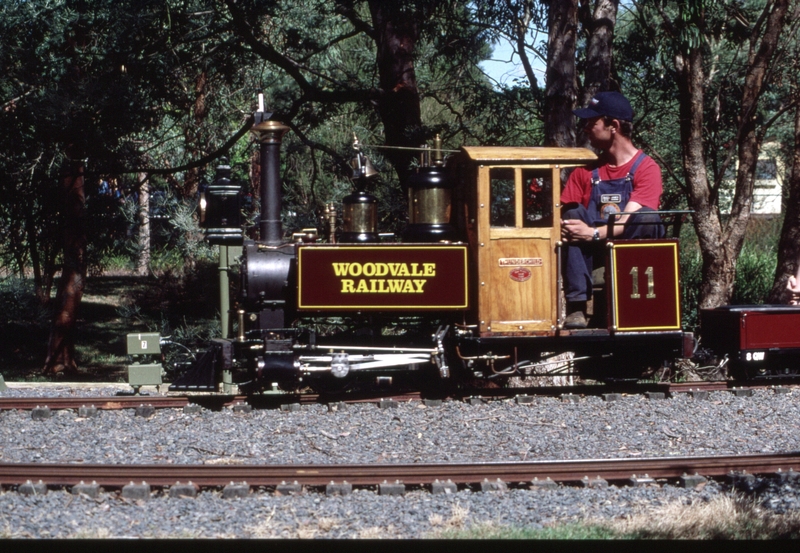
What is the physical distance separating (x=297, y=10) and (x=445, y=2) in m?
3.46

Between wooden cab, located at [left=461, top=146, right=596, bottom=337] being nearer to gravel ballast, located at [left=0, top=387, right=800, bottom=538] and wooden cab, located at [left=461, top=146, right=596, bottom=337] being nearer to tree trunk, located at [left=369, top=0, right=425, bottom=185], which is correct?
gravel ballast, located at [left=0, top=387, right=800, bottom=538]

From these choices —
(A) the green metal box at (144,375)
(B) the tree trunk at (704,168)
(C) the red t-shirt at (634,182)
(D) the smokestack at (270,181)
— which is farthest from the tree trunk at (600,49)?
(A) the green metal box at (144,375)

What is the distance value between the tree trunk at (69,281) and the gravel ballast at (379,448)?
17.4 ft

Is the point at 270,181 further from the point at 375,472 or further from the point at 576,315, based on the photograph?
the point at 375,472

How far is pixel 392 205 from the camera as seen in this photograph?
11547 millimetres

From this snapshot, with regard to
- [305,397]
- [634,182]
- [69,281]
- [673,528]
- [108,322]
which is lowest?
[673,528]

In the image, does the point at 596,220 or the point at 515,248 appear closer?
the point at 515,248

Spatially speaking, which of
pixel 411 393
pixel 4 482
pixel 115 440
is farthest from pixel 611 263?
pixel 4 482

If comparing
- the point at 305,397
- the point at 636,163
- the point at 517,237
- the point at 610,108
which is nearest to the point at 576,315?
the point at 517,237

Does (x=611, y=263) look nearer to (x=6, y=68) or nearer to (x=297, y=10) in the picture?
(x=297, y=10)

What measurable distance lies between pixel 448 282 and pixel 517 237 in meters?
0.73

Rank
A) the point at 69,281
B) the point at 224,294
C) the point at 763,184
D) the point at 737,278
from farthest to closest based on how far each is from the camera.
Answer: the point at 763,184
the point at 69,281
the point at 737,278
the point at 224,294

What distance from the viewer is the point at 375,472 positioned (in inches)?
227
